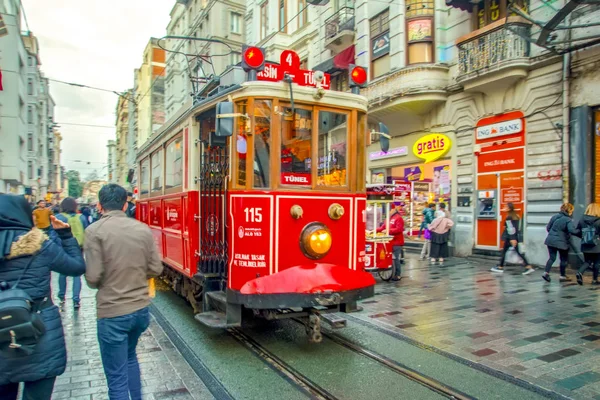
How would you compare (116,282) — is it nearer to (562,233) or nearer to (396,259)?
(396,259)

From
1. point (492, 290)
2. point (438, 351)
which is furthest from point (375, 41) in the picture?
point (438, 351)

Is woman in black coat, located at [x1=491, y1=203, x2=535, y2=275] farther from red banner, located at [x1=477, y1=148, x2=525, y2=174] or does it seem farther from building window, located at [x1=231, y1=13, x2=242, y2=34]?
building window, located at [x1=231, y1=13, x2=242, y2=34]

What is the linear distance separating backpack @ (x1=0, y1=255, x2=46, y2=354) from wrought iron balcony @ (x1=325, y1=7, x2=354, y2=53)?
59.8ft

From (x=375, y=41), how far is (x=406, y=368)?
15210mm

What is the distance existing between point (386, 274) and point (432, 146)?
6.74 metres

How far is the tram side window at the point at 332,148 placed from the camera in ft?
19.1

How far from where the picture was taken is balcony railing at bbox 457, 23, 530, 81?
12.2m

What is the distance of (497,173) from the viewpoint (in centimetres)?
1330

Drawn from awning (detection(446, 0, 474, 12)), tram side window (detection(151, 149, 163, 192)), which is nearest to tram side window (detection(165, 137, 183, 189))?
tram side window (detection(151, 149, 163, 192))

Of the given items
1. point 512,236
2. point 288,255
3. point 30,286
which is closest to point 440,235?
point 512,236

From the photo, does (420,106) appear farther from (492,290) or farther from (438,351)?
(438,351)

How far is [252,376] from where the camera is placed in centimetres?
468

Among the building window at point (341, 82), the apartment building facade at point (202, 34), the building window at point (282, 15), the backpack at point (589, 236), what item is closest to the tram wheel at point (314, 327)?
the backpack at point (589, 236)

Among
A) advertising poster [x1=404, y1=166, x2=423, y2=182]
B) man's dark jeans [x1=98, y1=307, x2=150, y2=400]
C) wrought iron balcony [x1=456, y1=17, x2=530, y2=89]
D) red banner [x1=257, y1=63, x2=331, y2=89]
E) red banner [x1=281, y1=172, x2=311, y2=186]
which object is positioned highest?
wrought iron balcony [x1=456, y1=17, x2=530, y2=89]
